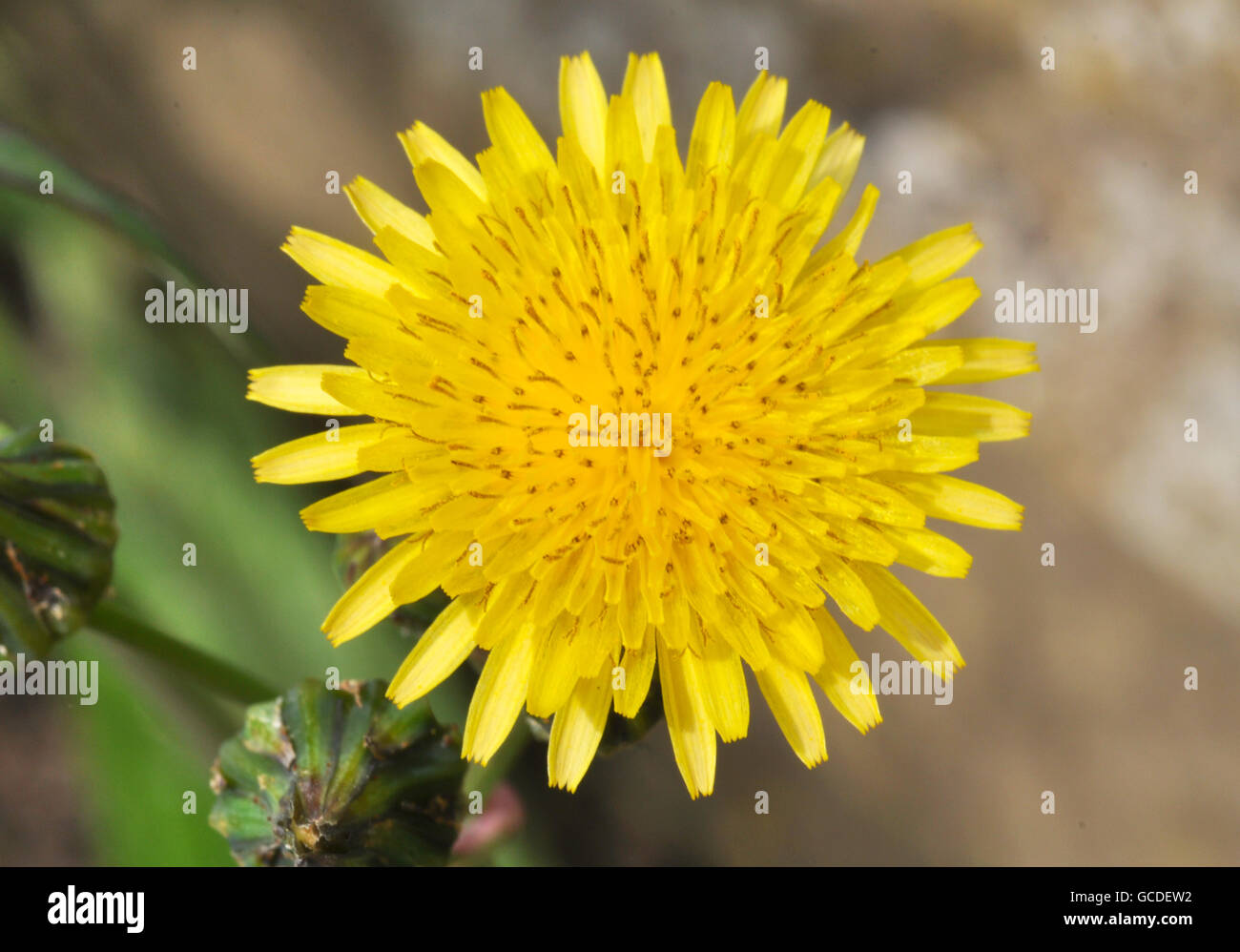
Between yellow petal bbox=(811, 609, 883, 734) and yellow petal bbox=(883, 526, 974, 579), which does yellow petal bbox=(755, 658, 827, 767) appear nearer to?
yellow petal bbox=(811, 609, 883, 734)

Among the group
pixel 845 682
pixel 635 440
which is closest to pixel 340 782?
pixel 635 440

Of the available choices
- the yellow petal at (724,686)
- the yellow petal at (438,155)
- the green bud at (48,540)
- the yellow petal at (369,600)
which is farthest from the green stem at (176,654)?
the yellow petal at (438,155)

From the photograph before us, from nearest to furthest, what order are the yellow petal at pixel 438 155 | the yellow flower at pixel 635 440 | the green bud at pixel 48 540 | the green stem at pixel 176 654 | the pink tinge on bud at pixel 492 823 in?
the yellow flower at pixel 635 440
the green bud at pixel 48 540
the yellow petal at pixel 438 155
the green stem at pixel 176 654
the pink tinge on bud at pixel 492 823

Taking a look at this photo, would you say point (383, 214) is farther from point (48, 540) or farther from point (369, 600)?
point (48, 540)

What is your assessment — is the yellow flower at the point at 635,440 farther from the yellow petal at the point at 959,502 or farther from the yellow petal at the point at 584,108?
the yellow petal at the point at 584,108

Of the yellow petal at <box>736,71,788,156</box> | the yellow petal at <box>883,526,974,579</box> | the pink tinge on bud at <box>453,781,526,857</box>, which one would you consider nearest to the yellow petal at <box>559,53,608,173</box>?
the yellow petal at <box>736,71,788,156</box>

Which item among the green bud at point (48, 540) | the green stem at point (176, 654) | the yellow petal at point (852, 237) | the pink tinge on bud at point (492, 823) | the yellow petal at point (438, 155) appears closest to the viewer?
the yellow petal at point (852, 237)
